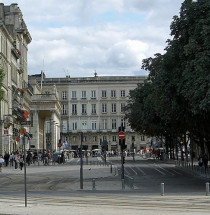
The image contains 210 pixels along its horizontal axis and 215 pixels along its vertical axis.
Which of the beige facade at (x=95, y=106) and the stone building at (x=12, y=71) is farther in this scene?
the beige facade at (x=95, y=106)

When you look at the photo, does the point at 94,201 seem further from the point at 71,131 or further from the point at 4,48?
the point at 71,131

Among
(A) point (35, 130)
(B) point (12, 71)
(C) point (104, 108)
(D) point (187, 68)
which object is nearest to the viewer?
(D) point (187, 68)

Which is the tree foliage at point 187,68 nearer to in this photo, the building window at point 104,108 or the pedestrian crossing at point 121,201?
the pedestrian crossing at point 121,201

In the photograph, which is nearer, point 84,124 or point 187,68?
point 187,68

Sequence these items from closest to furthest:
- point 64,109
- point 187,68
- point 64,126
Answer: point 187,68
point 64,126
point 64,109

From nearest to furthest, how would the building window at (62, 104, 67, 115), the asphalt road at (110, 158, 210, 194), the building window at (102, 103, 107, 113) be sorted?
the asphalt road at (110, 158, 210, 194), the building window at (102, 103, 107, 113), the building window at (62, 104, 67, 115)

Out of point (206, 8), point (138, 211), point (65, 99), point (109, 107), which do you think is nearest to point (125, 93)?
point (109, 107)

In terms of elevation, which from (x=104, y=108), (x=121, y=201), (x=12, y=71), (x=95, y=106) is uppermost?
(x=95, y=106)

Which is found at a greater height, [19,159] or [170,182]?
[19,159]

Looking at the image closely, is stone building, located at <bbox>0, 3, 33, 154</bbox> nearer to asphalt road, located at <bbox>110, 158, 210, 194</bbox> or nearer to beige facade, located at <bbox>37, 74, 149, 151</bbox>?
asphalt road, located at <bbox>110, 158, 210, 194</bbox>

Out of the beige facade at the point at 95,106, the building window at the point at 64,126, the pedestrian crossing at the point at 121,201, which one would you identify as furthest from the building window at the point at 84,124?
the pedestrian crossing at the point at 121,201

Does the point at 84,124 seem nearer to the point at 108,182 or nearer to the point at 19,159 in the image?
the point at 19,159

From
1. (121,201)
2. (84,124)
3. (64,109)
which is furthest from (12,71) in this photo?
(64,109)

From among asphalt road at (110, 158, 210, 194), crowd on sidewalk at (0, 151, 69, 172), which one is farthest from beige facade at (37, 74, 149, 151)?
asphalt road at (110, 158, 210, 194)
